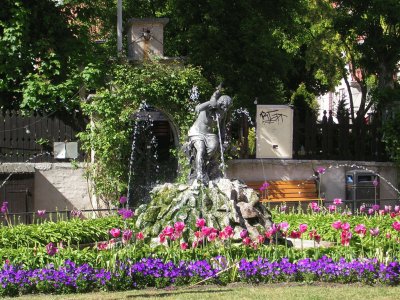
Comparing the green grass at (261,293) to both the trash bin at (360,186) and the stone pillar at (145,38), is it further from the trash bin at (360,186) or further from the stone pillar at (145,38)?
the stone pillar at (145,38)

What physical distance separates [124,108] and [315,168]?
5.27 m

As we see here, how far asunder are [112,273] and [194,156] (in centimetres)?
449

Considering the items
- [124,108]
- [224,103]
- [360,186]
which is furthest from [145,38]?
[224,103]

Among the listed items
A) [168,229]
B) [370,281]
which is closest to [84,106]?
[168,229]

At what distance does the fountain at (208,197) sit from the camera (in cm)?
1167

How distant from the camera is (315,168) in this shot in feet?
66.1

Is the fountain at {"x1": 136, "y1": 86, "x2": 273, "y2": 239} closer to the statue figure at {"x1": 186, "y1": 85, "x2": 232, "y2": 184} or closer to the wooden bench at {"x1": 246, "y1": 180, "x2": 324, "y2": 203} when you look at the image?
the statue figure at {"x1": 186, "y1": 85, "x2": 232, "y2": 184}

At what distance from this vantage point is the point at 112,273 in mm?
8773

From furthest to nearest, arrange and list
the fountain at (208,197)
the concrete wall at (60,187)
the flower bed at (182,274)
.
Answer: the concrete wall at (60,187), the fountain at (208,197), the flower bed at (182,274)

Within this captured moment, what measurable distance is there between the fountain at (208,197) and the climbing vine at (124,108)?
536cm

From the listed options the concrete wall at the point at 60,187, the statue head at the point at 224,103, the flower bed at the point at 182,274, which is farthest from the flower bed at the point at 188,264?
the concrete wall at the point at 60,187

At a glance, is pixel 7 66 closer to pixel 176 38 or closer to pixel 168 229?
pixel 176 38

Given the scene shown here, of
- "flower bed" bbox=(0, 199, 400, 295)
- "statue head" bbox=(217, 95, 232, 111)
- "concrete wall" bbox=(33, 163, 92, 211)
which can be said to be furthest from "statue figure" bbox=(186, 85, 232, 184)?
"concrete wall" bbox=(33, 163, 92, 211)

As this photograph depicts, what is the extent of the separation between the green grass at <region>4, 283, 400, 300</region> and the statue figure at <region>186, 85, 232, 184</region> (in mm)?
4098
